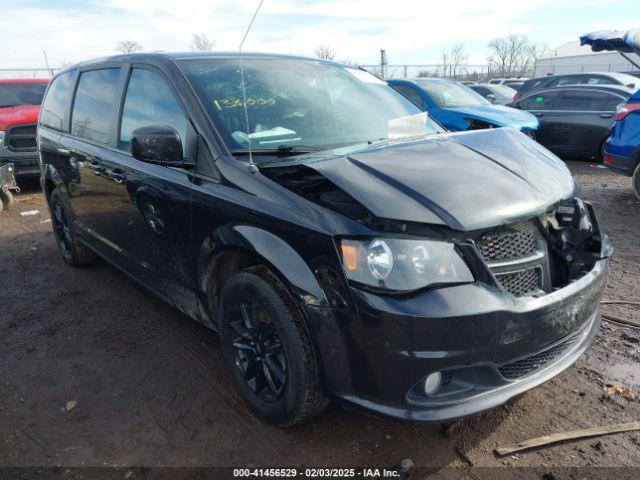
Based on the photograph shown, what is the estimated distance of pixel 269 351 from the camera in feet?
7.99

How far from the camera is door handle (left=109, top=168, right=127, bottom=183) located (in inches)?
132

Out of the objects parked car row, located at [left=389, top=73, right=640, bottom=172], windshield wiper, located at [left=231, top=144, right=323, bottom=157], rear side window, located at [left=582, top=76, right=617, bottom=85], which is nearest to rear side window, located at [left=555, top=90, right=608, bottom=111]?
parked car row, located at [left=389, top=73, right=640, bottom=172]

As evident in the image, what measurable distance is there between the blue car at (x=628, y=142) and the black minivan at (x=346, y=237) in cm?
454

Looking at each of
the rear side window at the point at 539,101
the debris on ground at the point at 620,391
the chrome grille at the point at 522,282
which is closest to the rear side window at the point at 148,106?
the chrome grille at the point at 522,282

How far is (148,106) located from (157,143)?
0.69 metres

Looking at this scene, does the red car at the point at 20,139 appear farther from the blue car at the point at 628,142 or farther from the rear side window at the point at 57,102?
the blue car at the point at 628,142

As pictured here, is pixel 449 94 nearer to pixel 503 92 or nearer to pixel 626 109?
pixel 626 109

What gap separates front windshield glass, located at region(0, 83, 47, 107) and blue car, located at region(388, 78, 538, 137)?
22.9 ft

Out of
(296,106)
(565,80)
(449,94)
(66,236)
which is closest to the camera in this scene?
(296,106)

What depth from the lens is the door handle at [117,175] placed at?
3.35 metres

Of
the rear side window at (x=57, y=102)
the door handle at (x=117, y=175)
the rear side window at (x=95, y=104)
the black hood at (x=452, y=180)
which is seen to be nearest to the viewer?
the black hood at (x=452, y=180)

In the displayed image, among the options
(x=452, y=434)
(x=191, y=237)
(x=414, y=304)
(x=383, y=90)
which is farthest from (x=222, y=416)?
(x=383, y=90)

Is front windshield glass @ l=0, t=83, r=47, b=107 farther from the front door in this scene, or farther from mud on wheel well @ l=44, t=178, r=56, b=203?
the front door

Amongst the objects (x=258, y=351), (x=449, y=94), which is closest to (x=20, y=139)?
(x=449, y=94)
